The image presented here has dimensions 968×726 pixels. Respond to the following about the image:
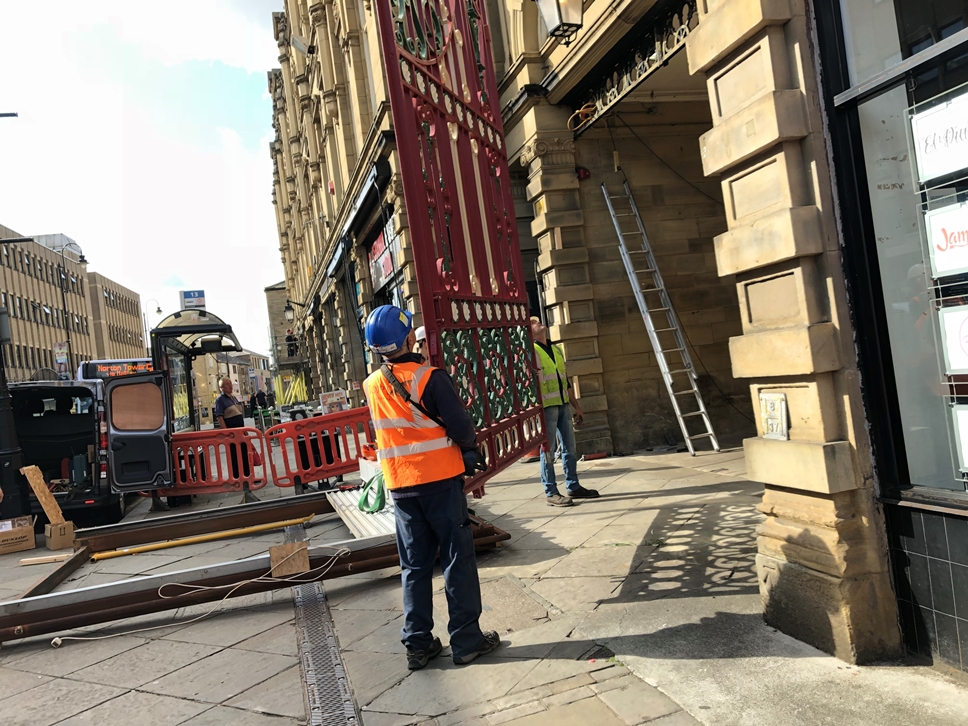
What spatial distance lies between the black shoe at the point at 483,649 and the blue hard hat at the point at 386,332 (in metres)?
1.58

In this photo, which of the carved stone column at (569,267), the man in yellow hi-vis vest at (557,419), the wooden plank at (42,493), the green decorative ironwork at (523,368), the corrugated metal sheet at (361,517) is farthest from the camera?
the carved stone column at (569,267)

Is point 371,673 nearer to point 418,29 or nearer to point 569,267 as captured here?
point 418,29

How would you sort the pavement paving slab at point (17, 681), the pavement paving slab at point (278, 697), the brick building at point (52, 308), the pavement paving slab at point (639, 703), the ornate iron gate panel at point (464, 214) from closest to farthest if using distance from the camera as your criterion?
the pavement paving slab at point (639, 703) → the pavement paving slab at point (278, 697) → the ornate iron gate panel at point (464, 214) → the pavement paving slab at point (17, 681) → the brick building at point (52, 308)

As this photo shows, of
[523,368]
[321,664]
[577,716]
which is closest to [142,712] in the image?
[321,664]

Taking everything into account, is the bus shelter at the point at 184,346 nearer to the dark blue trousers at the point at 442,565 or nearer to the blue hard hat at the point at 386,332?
the blue hard hat at the point at 386,332

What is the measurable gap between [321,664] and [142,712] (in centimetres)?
90

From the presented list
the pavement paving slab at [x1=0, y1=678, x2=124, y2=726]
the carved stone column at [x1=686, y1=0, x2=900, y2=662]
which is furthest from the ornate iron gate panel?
the pavement paving slab at [x1=0, y1=678, x2=124, y2=726]

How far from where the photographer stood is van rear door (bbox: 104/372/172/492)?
10258mm

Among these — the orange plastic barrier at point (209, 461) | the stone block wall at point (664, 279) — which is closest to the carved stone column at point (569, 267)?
the stone block wall at point (664, 279)

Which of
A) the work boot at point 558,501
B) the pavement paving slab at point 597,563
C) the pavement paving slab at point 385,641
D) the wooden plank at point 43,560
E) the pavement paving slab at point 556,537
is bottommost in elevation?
the pavement paving slab at point 385,641

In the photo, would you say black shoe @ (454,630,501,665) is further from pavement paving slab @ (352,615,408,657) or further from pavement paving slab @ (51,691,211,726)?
pavement paving slab @ (51,691,211,726)

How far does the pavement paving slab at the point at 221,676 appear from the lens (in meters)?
3.80

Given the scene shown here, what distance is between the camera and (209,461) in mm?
10898

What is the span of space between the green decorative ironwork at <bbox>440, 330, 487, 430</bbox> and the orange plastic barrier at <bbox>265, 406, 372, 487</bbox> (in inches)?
246
